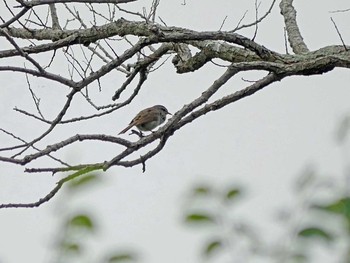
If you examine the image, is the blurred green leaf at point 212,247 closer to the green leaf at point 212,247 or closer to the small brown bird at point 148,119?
the green leaf at point 212,247

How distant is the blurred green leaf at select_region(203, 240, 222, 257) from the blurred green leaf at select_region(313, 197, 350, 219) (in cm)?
17

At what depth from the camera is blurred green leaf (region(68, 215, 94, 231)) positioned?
1.13m

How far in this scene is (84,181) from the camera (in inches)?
45.6

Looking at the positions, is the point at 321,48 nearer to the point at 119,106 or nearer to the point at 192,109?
the point at 192,109

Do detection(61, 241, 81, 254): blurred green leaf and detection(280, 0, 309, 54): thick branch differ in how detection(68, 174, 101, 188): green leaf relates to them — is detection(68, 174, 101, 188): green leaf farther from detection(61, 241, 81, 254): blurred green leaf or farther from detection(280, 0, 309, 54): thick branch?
detection(280, 0, 309, 54): thick branch

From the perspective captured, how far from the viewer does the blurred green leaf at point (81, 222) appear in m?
1.13

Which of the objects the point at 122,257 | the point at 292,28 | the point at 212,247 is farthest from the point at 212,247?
the point at 292,28

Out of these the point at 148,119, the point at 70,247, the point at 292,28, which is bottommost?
the point at 70,247

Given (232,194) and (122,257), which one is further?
(232,194)

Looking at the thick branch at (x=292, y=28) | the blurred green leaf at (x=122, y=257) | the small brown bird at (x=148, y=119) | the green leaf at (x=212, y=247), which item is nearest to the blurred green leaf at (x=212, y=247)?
the green leaf at (x=212, y=247)

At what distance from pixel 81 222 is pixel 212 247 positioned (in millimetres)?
194

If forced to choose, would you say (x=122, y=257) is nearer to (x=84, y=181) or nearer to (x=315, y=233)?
(x=84, y=181)

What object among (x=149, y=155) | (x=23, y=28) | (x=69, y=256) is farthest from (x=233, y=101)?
(x=69, y=256)

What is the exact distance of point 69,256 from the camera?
3.78 feet
